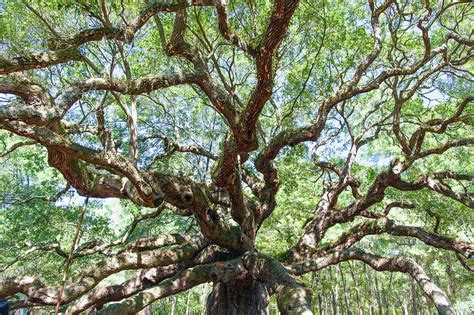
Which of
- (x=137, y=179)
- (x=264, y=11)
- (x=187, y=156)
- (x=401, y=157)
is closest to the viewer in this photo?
(x=137, y=179)

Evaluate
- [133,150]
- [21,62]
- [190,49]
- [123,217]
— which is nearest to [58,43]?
[21,62]

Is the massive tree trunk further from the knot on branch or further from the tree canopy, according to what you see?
the knot on branch

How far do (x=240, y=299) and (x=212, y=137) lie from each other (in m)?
6.34

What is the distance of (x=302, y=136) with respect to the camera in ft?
21.8

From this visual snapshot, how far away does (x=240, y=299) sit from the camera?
771 centimetres

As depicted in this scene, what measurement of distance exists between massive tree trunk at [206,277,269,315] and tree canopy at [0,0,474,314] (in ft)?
0.10

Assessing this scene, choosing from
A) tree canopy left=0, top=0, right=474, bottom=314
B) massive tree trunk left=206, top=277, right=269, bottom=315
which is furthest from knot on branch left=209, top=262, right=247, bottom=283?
massive tree trunk left=206, top=277, right=269, bottom=315

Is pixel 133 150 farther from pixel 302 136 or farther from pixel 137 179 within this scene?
pixel 302 136

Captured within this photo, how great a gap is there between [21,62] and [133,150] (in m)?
2.98

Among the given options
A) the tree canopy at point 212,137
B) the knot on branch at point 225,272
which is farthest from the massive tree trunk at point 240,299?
the knot on branch at point 225,272

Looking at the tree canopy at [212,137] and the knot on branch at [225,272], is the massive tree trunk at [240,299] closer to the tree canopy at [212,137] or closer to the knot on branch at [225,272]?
the tree canopy at [212,137]

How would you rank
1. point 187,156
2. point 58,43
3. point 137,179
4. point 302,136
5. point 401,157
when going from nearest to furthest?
point 58,43
point 137,179
point 302,136
point 401,157
point 187,156

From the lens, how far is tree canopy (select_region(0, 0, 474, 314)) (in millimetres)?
→ 5023

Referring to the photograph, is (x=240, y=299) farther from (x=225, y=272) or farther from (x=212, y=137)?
(x=212, y=137)
